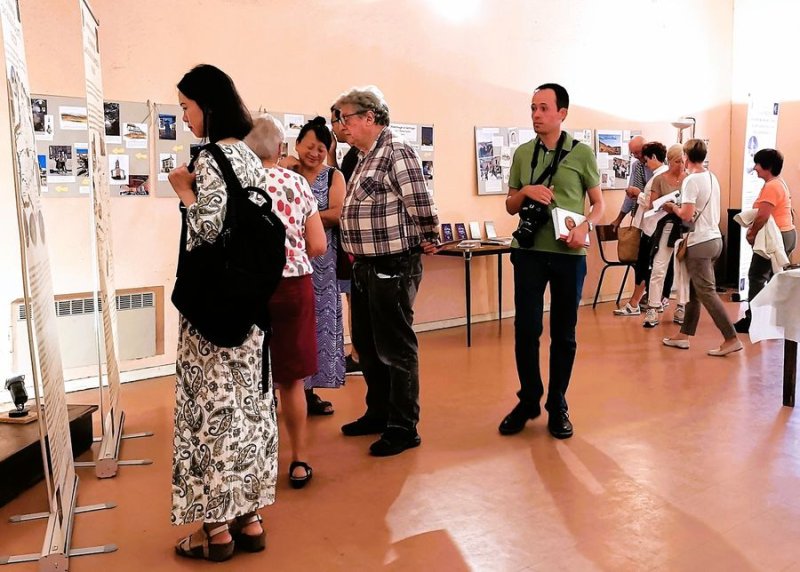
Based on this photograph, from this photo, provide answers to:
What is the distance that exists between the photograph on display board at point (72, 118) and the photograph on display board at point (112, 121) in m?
0.16

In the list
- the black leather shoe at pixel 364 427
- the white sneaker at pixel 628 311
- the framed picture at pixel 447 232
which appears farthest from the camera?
the white sneaker at pixel 628 311

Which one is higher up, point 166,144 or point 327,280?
point 166,144

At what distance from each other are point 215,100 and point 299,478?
5.37 ft

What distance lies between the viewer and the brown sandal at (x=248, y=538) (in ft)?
8.57

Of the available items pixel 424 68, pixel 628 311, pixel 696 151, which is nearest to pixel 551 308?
pixel 696 151

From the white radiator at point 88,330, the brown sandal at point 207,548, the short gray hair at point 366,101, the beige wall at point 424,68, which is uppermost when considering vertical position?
the beige wall at point 424,68

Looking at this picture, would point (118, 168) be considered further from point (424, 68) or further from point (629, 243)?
point (629, 243)

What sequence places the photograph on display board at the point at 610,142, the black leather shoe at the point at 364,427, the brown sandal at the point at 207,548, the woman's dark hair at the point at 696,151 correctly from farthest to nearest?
the photograph on display board at the point at 610,142 < the woman's dark hair at the point at 696,151 < the black leather shoe at the point at 364,427 < the brown sandal at the point at 207,548

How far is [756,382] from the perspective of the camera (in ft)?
15.5

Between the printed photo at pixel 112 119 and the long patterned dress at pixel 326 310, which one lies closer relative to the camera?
the long patterned dress at pixel 326 310

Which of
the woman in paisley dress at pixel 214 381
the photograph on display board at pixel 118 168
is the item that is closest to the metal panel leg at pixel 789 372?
the woman in paisley dress at pixel 214 381

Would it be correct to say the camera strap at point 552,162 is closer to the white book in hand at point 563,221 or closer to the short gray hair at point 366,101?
the white book in hand at point 563,221

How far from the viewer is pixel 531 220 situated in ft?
11.7

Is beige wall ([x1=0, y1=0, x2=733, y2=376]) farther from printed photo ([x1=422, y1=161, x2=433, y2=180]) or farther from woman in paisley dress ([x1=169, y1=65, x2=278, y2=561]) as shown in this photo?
woman in paisley dress ([x1=169, y1=65, x2=278, y2=561])
